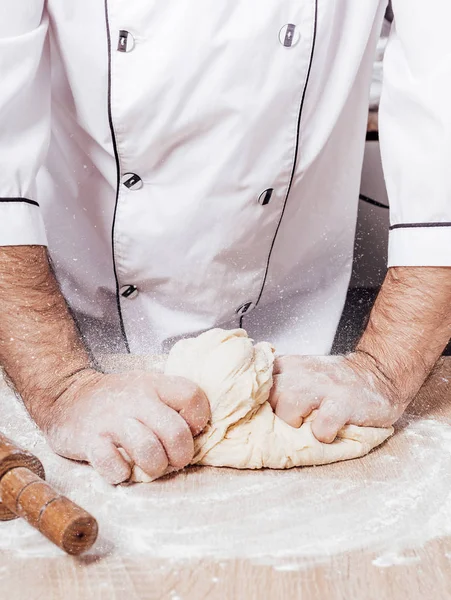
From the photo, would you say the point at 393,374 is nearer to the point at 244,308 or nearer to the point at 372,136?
the point at 244,308

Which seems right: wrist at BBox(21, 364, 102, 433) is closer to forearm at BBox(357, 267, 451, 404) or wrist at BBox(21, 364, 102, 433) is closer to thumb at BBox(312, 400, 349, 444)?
thumb at BBox(312, 400, 349, 444)

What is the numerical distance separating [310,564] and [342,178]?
941mm

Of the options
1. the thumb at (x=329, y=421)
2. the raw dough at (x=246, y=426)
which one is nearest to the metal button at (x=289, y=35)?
the raw dough at (x=246, y=426)

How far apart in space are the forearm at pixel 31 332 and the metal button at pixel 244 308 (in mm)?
448

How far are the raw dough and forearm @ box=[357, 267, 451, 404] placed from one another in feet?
0.39

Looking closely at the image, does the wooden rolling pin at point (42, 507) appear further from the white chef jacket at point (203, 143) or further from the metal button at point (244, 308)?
the metal button at point (244, 308)

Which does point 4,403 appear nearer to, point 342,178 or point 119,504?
point 119,504

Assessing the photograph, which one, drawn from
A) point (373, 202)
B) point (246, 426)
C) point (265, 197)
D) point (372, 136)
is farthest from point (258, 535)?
point (372, 136)

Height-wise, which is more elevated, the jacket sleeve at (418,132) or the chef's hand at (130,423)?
the jacket sleeve at (418,132)

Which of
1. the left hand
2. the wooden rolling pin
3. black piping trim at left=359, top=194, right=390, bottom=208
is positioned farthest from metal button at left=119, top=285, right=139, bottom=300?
black piping trim at left=359, top=194, right=390, bottom=208

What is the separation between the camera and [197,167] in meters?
1.47

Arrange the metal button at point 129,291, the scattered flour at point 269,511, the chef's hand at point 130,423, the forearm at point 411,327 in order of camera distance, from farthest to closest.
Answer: the metal button at point 129,291, the forearm at point 411,327, the chef's hand at point 130,423, the scattered flour at point 269,511

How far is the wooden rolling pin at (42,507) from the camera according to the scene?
901 millimetres

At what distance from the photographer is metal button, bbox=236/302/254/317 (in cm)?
172
